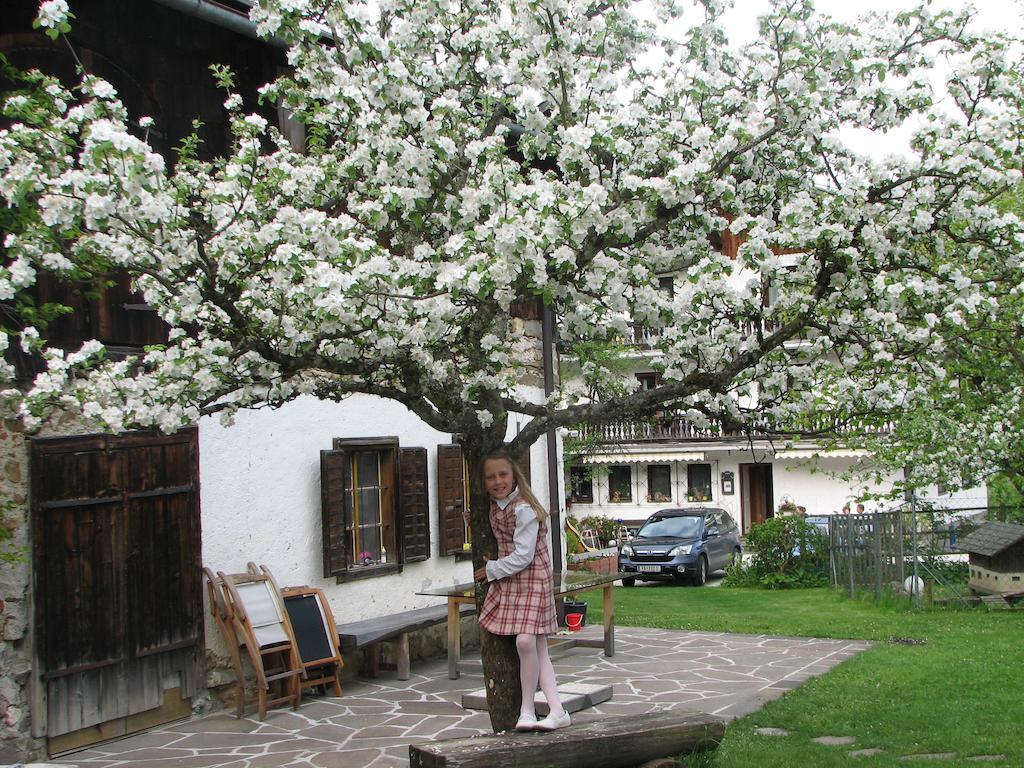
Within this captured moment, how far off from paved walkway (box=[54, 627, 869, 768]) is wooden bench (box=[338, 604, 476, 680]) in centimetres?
21

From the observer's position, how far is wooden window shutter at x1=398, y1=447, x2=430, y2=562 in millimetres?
11461

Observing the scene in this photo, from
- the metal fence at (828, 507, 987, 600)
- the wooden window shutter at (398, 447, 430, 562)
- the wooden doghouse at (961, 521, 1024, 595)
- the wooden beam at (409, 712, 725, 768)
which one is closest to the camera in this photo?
the wooden beam at (409, 712, 725, 768)

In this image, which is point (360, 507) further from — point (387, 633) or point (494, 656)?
point (494, 656)

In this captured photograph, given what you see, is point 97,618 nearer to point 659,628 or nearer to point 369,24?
point 369,24

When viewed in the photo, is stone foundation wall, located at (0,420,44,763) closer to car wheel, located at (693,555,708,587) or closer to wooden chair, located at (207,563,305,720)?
wooden chair, located at (207,563,305,720)

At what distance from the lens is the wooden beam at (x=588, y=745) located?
17.3 feet

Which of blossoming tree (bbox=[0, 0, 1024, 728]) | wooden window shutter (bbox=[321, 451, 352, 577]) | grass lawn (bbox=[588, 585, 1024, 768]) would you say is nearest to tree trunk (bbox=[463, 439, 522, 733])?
blossoming tree (bbox=[0, 0, 1024, 728])

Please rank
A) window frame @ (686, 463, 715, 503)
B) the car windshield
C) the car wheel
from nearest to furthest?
the car wheel, the car windshield, window frame @ (686, 463, 715, 503)

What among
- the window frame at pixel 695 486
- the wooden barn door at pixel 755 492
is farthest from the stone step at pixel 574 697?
the wooden barn door at pixel 755 492

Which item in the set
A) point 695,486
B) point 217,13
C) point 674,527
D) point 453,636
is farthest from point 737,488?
point 217,13

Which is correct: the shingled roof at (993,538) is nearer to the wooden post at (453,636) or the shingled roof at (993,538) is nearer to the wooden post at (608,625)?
the wooden post at (608,625)

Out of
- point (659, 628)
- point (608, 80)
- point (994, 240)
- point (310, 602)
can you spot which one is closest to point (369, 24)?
point (608, 80)

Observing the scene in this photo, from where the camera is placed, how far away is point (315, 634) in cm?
955

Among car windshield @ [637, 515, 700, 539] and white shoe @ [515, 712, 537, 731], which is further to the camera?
car windshield @ [637, 515, 700, 539]
